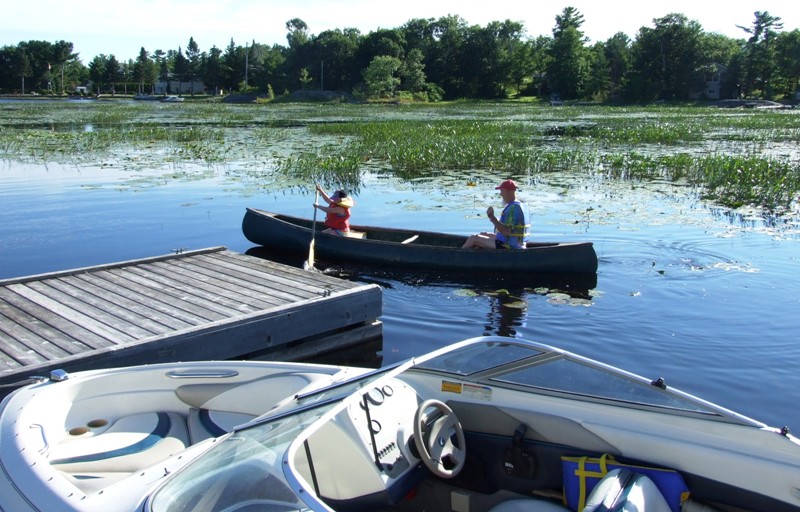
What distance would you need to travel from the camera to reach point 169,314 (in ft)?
24.9

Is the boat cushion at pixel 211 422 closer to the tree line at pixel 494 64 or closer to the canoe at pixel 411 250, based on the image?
the canoe at pixel 411 250

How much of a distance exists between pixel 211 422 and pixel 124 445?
0.58m

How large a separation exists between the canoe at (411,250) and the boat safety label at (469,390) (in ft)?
22.7

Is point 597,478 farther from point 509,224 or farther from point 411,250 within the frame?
point 411,250

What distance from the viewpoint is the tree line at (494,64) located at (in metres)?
88.1

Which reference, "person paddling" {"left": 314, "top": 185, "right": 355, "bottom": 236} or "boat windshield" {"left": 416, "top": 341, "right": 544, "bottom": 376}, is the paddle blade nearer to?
"person paddling" {"left": 314, "top": 185, "right": 355, "bottom": 236}

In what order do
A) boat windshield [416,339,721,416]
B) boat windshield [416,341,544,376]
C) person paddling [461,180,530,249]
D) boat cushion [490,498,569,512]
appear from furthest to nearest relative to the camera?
person paddling [461,180,530,249] → boat windshield [416,341,544,376] → boat windshield [416,339,721,416] → boat cushion [490,498,569,512]

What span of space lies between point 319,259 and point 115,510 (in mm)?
9350

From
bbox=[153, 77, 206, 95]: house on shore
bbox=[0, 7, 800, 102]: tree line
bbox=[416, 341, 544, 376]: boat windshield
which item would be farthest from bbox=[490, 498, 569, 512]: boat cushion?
bbox=[153, 77, 206, 95]: house on shore

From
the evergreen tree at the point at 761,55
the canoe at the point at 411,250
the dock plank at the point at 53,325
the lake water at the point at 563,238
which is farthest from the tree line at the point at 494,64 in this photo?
the dock plank at the point at 53,325

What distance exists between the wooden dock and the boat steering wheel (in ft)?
11.8

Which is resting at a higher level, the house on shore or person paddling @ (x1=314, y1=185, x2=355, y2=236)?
the house on shore

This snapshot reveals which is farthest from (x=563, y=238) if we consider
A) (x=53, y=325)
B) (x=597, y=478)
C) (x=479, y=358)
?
(x=597, y=478)

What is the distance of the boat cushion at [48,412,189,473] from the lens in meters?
4.52
